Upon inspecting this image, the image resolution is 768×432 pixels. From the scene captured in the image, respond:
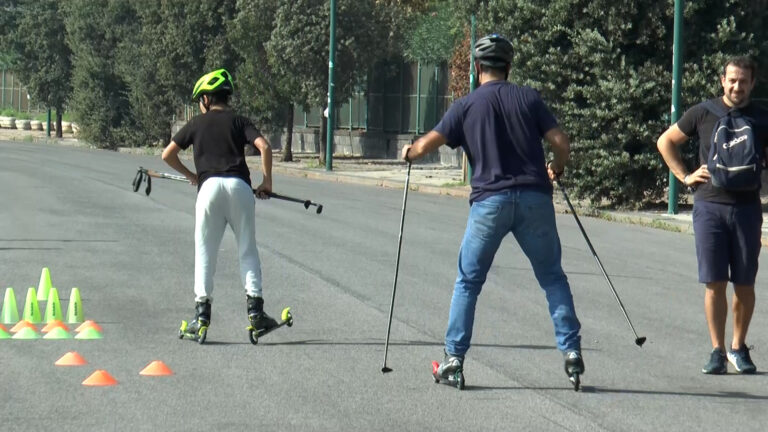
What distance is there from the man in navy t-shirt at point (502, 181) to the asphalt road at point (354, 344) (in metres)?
0.41

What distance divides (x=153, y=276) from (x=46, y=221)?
6.44 m

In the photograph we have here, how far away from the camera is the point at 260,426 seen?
22.1ft

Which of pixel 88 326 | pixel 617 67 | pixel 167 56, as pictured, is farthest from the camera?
pixel 167 56

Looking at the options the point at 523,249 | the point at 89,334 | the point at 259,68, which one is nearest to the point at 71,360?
the point at 89,334

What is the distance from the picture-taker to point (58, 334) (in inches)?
366

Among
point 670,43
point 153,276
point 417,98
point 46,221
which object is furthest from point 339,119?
point 153,276

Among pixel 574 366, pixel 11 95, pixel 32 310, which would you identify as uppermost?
pixel 574 366

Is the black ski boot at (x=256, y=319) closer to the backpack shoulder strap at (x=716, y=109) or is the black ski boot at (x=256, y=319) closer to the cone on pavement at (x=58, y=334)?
the cone on pavement at (x=58, y=334)

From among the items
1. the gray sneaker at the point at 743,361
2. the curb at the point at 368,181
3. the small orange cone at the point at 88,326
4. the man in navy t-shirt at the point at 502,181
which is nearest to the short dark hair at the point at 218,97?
the small orange cone at the point at 88,326

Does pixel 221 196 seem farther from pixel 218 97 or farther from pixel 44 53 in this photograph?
pixel 44 53

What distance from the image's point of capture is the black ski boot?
906cm

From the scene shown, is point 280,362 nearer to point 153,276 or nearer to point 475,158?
point 475,158

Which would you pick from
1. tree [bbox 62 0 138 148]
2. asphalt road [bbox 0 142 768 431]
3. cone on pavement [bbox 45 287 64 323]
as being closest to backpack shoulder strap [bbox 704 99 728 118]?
asphalt road [bbox 0 142 768 431]

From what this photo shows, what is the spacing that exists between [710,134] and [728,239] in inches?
25.3
